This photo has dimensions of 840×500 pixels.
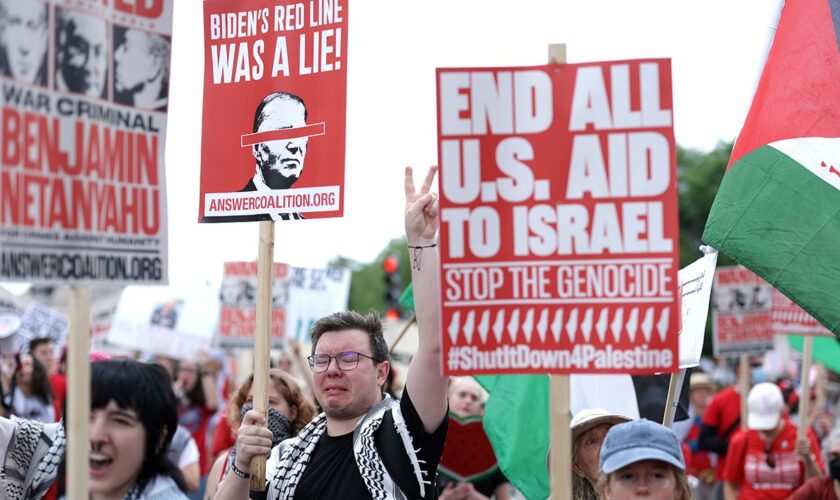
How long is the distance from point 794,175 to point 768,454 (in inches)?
231

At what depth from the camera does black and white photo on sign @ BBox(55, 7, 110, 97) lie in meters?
3.86

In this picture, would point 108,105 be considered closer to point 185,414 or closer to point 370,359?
point 370,359

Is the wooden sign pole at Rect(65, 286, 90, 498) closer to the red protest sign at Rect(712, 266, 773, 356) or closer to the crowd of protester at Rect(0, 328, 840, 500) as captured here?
the crowd of protester at Rect(0, 328, 840, 500)

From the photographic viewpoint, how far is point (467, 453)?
830 centimetres

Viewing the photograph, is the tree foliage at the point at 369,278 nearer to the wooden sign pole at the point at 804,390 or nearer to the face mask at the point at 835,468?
the wooden sign pole at the point at 804,390

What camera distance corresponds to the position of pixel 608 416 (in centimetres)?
536

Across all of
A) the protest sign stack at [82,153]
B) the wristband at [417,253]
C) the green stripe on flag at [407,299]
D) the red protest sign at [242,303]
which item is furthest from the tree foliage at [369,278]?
the protest sign stack at [82,153]

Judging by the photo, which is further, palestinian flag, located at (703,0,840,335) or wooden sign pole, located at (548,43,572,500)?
palestinian flag, located at (703,0,840,335)

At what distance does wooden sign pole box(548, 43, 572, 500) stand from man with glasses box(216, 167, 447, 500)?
885 millimetres

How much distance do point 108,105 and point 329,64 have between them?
5.03ft

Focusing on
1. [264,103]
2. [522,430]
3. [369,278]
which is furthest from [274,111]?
[369,278]

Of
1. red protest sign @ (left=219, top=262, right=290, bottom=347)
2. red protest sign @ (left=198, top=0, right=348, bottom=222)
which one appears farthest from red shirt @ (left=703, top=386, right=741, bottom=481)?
red protest sign @ (left=198, top=0, right=348, bottom=222)

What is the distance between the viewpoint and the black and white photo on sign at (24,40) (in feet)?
12.1

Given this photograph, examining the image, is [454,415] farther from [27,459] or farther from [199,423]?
[199,423]
